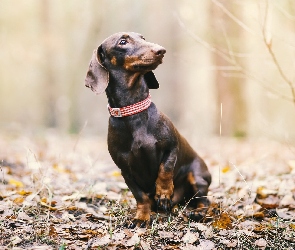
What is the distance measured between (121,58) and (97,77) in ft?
0.78

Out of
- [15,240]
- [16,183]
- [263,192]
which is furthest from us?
[16,183]

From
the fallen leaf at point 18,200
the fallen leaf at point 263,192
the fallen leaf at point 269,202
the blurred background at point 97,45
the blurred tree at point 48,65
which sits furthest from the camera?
the blurred tree at point 48,65

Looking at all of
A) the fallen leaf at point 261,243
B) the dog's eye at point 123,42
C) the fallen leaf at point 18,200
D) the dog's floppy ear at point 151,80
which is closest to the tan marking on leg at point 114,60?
the dog's eye at point 123,42

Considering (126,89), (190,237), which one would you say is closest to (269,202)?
(190,237)

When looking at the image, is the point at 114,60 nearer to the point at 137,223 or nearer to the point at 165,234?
the point at 137,223

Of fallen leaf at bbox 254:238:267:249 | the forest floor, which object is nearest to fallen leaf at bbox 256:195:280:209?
the forest floor

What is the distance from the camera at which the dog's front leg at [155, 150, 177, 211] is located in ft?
Answer: 11.3

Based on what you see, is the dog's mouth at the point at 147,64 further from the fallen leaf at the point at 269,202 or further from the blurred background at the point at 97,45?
the blurred background at the point at 97,45

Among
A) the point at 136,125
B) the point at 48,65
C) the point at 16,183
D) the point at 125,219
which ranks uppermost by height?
the point at 136,125

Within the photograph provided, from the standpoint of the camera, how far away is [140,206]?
3.53 m

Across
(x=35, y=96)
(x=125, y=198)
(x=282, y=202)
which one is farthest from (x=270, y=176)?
(x=35, y=96)

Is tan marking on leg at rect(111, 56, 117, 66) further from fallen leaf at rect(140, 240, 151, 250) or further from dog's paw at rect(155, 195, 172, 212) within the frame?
fallen leaf at rect(140, 240, 151, 250)

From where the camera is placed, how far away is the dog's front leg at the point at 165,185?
344cm

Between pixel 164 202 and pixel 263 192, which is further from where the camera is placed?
pixel 263 192
